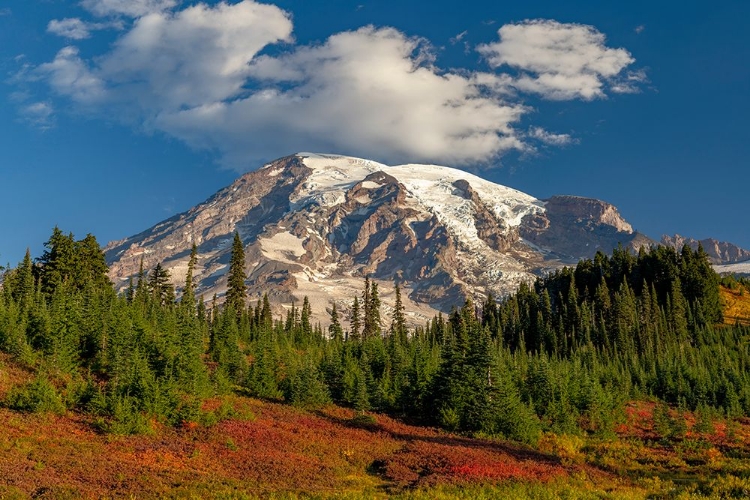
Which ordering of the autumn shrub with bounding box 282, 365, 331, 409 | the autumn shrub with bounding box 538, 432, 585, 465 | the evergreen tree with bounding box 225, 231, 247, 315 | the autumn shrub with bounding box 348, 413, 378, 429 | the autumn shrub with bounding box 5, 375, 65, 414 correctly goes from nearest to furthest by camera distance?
1. the autumn shrub with bounding box 5, 375, 65, 414
2. the autumn shrub with bounding box 538, 432, 585, 465
3. the autumn shrub with bounding box 348, 413, 378, 429
4. the autumn shrub with bounding box 282, 365, 331, 409
5. the evergreen tree with bounding box 225, 231, 247, 315

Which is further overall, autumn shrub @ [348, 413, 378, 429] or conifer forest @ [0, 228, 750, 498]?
autumn shrub @ [348, 413, 378, 429]

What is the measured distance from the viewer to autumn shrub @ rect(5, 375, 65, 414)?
3296 cm

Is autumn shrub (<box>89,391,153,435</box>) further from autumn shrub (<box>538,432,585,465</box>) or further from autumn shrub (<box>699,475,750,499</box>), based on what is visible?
autumn shrub (<box>699,475,750,499</box>)

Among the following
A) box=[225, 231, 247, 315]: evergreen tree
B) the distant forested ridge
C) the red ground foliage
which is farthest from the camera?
box=[225, 231, 247, 315]: evergreen tree

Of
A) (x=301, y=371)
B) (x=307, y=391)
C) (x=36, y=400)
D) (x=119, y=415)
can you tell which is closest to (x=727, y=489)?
(x=119, y=415)

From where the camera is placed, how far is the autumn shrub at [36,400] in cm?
3296

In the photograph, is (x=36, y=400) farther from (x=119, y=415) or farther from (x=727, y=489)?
(x=727, y=489)

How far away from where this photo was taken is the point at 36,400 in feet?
109

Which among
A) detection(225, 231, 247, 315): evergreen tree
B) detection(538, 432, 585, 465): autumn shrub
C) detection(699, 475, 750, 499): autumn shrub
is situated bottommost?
detection(538, 432, 585, 465): autumn shrub

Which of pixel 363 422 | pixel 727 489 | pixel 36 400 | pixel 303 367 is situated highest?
pixel 303 367

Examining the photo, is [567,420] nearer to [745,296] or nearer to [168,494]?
[168,494]

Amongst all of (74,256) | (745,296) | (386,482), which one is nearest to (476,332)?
(386,482)

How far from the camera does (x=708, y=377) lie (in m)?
84.0

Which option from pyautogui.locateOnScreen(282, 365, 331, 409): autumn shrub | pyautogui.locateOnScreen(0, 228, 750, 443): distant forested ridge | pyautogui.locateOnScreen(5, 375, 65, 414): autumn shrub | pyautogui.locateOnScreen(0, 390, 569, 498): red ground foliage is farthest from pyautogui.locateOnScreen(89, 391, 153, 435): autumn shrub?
pyautogui.locateOnScreen(282, 365, 331, 409): autumn shrub
